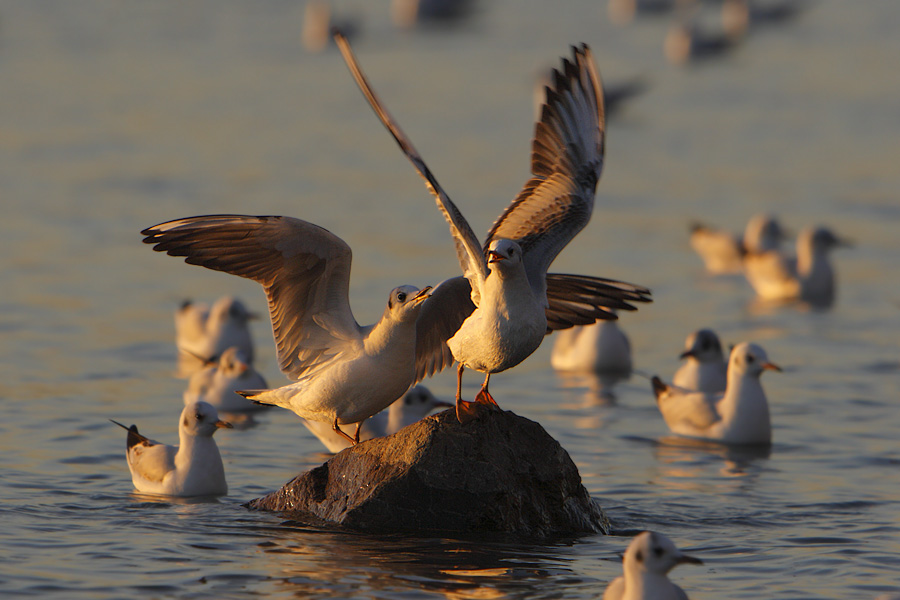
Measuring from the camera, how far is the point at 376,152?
2689 cm

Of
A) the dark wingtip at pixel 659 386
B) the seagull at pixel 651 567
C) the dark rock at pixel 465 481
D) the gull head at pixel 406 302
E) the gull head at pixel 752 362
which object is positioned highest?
the gull head at pixel 752 362

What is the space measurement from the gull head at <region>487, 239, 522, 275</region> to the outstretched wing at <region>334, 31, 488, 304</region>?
7.3 inches

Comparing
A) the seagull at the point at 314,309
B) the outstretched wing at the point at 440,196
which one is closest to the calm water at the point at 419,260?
the seagull at the point at 314,309

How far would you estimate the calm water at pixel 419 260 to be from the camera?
8.81m

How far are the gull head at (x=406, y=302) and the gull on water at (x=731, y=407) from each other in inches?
191

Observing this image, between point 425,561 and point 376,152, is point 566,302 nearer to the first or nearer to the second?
point 425,561

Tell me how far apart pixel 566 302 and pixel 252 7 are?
1436 inches

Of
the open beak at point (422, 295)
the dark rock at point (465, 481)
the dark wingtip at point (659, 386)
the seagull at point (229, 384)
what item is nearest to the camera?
the open beak at point (422, 295)

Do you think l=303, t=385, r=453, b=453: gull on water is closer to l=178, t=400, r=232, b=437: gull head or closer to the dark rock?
l=178, t=400, r=232, b=437: gull head

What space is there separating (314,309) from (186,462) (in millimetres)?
1963

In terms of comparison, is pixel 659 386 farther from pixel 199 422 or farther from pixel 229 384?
pixel 199 422

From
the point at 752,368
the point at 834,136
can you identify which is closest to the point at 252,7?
the point at 834,136

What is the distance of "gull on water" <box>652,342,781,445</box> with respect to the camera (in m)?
12.7

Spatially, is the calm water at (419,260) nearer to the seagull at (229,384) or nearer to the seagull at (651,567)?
the seagull at (229,384)
